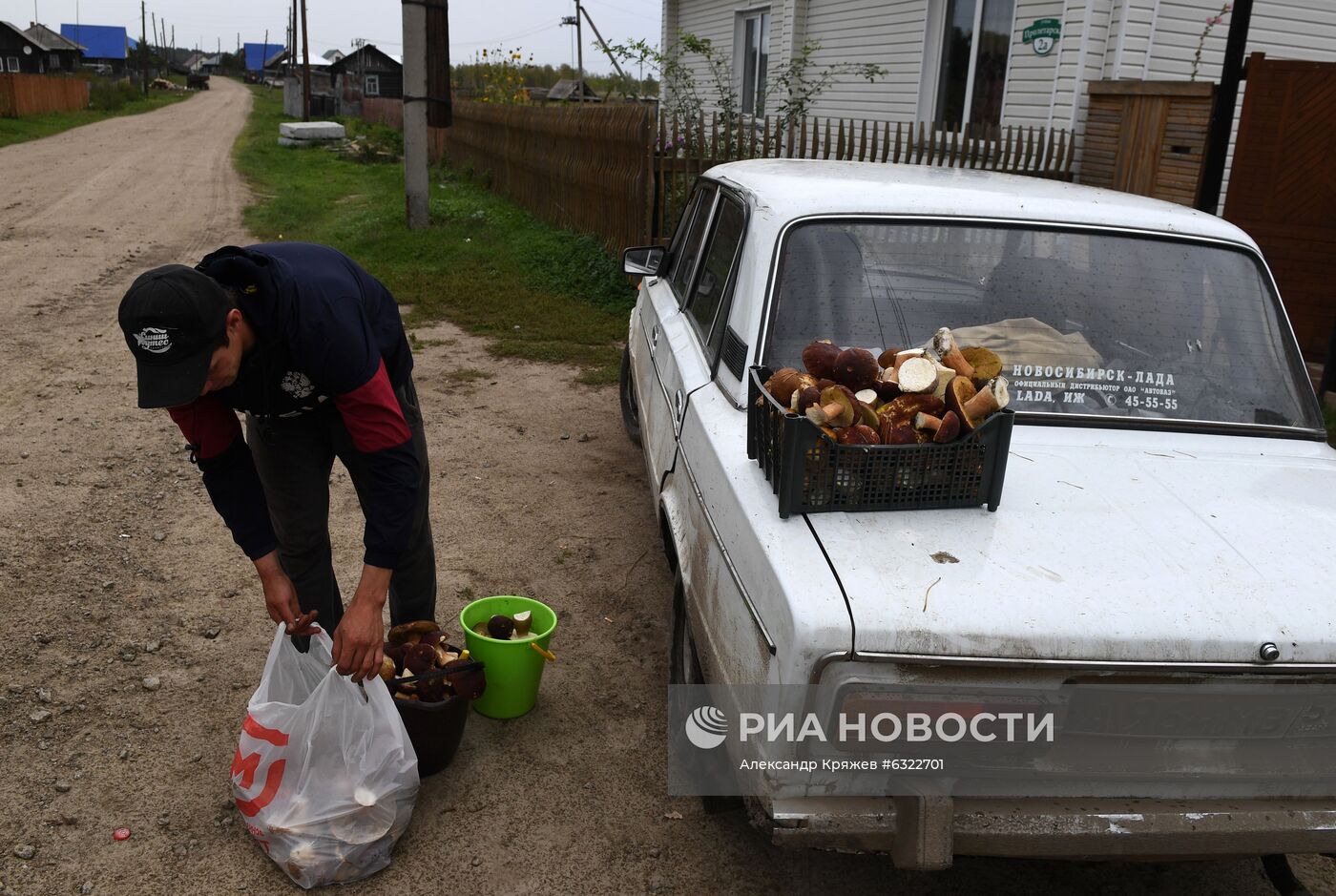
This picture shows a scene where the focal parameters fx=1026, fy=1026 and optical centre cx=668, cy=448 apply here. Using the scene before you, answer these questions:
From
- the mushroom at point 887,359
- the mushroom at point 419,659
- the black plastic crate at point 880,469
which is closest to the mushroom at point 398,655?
the mushroom at point 419,659

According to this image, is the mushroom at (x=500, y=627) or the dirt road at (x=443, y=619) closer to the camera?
the dirt road at (x=443, y=619)

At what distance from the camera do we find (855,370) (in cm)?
263

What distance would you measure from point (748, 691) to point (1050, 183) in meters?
2.58

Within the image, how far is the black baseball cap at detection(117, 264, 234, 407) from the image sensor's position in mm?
2156

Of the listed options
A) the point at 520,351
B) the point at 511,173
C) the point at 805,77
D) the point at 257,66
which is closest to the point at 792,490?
the point at 520,351

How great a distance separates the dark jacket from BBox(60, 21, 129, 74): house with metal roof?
105m

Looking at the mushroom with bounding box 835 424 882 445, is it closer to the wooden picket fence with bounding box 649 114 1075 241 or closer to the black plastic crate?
the black plastic crate

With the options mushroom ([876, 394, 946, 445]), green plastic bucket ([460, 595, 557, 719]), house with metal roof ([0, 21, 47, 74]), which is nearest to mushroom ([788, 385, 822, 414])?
mushroom ([876, 394, 946, 445])

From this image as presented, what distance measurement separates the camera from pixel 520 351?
8.05 m

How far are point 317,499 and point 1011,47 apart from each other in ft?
31.9

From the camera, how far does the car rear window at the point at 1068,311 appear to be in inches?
121

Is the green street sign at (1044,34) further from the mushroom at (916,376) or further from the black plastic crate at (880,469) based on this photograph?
the black plastic crate at (880,469)

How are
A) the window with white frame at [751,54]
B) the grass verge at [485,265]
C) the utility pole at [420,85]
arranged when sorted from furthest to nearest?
the window with white frame at [751,54], the utility pole at [420,85], the grass verge at [485,265]

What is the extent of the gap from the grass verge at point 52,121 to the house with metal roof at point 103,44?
176 ft
